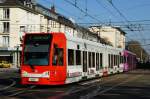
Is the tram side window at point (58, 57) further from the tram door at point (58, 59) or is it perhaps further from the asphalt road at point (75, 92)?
the asphalt road at point (75, 92)

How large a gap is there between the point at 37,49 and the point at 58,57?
1237 mm

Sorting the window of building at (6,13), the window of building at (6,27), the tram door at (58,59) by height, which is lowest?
the tram door at (58,59)

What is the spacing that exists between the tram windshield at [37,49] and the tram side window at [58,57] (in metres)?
0.43

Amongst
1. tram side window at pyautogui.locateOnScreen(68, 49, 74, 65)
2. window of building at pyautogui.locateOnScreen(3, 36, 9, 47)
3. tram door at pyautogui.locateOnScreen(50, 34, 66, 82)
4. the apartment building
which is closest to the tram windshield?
tram door at pyautogui.locateOnScreen(50, 34, 66, 82)

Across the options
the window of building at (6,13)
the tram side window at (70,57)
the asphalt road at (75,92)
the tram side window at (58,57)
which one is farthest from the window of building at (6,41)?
the tram side window at (58,57)

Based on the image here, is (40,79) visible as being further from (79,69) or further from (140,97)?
(140,97)

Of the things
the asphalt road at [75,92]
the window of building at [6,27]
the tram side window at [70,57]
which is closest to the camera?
the asphalt road at [75,92]

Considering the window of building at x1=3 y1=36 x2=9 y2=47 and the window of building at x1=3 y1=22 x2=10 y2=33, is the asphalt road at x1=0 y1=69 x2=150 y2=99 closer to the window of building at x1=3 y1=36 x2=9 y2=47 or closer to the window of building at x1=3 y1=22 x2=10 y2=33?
the window of building at x1=3 y1=36 x2=9 y2=47

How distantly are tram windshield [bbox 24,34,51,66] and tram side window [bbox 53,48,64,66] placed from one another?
432 millimetres

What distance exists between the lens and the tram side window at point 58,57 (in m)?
24.8

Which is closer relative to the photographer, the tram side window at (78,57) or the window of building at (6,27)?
the tram side window at (78,57)

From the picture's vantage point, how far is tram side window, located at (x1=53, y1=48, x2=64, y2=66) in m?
24.8

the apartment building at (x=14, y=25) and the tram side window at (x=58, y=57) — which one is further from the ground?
the apartment building at (x=14, y=25)

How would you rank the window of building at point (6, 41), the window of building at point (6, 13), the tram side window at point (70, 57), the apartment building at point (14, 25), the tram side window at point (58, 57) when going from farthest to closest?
the window of building at point (6, 13)
the window of building at point (6, 41)
the apartment building at point (14, 25)
the tram side window at point (70, 57)
the tram side window at point (58, 57)
